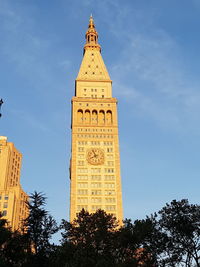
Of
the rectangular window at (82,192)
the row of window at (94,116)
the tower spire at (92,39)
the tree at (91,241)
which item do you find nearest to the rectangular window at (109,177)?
the rectangular window at (82,192)

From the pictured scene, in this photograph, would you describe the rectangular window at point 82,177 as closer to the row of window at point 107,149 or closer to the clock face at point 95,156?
the clock face at point 95,156

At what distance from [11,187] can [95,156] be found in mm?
50236

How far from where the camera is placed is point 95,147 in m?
114

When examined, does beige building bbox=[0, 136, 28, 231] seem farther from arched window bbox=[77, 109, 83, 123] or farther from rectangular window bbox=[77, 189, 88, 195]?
arched window bbox=[77, 109, 83, 123]

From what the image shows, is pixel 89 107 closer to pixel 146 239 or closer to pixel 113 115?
pixel 113 115

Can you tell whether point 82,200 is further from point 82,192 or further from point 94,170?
point 94,170

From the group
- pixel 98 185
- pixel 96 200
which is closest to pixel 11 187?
pixel 98 185

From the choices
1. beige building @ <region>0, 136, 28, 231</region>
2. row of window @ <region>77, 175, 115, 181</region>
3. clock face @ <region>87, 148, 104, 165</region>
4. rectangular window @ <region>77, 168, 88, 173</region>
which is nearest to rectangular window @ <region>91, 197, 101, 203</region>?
row of window @ <region>77, 175, 115, 181</region>

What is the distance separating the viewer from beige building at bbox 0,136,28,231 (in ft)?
459

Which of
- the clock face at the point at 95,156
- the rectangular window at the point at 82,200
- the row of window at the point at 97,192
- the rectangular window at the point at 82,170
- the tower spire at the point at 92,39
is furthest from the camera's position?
the tower spire at the point at 92,39

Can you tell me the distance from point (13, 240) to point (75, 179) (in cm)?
5643

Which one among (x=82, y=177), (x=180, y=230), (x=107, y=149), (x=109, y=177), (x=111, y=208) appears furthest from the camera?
(x=107, y=149)

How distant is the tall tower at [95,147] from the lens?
106m

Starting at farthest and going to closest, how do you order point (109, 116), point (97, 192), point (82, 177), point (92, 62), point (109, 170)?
point (92, 62) < point (109, 116) < point (109, 170) < point (82, 177) < point (97, 192)
